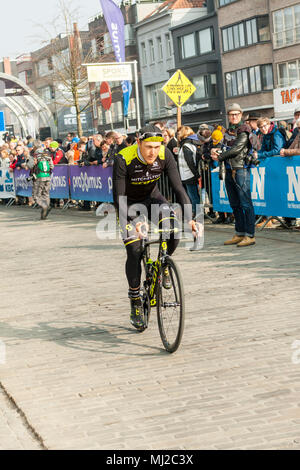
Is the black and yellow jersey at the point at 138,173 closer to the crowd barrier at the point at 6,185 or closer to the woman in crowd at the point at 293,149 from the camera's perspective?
the woman in crowd at the point at 293,149

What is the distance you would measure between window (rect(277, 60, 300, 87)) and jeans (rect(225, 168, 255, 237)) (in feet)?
129

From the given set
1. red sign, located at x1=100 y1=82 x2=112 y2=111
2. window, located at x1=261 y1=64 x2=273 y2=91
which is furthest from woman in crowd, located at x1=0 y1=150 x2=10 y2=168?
window, located at x1=261 y1=64 x2=273 y2=91

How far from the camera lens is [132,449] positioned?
4281mm

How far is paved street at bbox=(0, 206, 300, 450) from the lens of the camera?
457 cm

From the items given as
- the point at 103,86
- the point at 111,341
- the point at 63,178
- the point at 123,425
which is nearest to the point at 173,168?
the point at 111,341

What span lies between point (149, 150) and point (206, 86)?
52776mm

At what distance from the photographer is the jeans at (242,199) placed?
12.1 m

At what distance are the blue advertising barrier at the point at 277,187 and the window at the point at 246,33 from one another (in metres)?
40.9

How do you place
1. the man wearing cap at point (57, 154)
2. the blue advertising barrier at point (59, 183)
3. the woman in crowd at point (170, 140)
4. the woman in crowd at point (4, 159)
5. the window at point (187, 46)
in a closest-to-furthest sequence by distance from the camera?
the woman in crowd at point (170, 140) → the blue advertising barrier at point (59, 183) → the man wearing cap at point (57, 154) → the woman in crowd at point (4, 159) → the window at point (187, 46)

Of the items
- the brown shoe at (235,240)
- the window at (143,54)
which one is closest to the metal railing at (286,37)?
the window at (143,54)

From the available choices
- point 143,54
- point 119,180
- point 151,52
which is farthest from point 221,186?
point 143,54

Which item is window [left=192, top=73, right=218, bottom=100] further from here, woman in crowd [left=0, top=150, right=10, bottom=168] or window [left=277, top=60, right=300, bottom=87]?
woman in crowd [left=0, top=150, right=10, bottom=168]

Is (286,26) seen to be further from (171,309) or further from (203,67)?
(171,309)
